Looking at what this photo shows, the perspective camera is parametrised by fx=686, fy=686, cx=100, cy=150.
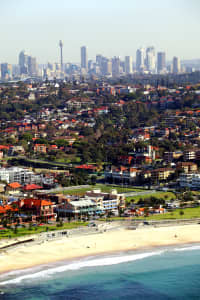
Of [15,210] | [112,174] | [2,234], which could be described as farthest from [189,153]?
[2,234]

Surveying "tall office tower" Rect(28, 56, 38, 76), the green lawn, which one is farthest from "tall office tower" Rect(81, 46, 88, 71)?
the green lawn

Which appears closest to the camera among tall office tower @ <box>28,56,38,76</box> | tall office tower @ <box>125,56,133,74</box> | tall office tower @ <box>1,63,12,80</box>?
tall office tower @ <box>1,63,12,80</box>

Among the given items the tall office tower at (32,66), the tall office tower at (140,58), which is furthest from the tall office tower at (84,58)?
the tall office tower at (32,66)

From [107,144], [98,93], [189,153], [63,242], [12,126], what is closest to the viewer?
[63,242]

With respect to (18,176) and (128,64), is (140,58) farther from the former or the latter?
(18,176)

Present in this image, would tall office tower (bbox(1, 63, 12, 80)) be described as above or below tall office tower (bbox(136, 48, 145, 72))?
below

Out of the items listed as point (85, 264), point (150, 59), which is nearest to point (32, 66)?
point (150, 59)

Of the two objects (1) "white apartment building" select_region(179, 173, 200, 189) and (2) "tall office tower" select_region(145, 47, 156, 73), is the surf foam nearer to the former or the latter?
(1) "white apartment building" select_region(179, 173, 200, 189)

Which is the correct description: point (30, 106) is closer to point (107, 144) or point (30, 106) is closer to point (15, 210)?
point (107, 144)
